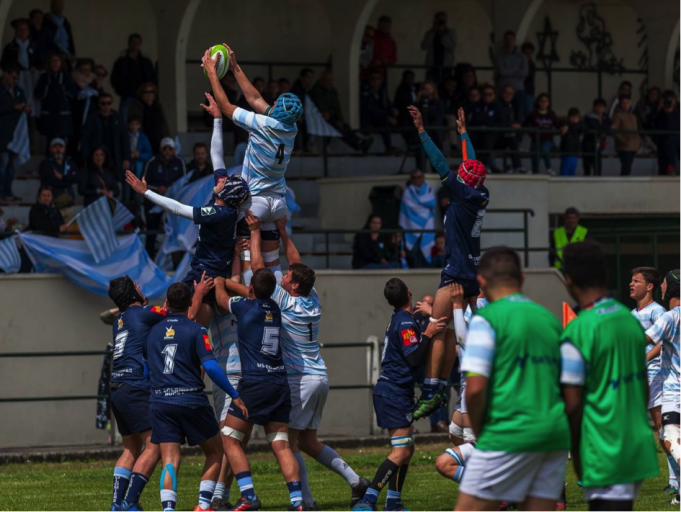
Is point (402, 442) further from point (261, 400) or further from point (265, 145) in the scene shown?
point (265, 145)

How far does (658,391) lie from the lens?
39.9 feet

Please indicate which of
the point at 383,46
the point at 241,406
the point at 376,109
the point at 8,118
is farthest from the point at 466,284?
the point at 383,46

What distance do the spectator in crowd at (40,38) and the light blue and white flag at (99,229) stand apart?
4077mm

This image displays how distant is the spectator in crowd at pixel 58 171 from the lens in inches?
773

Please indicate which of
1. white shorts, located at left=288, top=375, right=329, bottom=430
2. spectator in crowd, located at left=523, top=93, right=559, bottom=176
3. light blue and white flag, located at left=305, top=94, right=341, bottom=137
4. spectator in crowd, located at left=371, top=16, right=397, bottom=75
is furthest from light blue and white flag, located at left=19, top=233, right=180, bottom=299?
spectator in crowd, located at left=371, top=16, right=397, bottom=75

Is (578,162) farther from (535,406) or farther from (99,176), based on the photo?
(535,406)

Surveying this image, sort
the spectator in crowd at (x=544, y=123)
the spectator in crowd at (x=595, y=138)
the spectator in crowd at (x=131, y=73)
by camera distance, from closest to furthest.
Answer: the spectator in crowd at (x=131, y=73) → the spectator in crowd at (x=544, y=123) → the spectator in crowd at (x=595, y=138)

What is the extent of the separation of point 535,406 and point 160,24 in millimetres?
18294

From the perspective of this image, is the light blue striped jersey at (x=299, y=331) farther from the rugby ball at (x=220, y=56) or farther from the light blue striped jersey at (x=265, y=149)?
the rugby ball at (x=220, y=56)

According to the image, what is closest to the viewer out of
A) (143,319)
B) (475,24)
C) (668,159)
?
(143,319)

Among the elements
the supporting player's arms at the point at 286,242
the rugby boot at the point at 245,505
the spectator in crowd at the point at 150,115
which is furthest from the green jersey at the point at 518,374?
the spectator in crowd at the point at 150,115

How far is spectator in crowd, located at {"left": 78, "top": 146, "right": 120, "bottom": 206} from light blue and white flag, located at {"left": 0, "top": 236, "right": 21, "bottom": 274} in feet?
4.67

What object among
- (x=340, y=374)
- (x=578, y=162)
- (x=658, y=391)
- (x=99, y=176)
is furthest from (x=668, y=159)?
(x=658, y=391)

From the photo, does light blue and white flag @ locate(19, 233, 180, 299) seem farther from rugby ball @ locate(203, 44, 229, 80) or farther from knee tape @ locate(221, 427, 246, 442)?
knee tape @ locate(221, 427, 246, 442)
